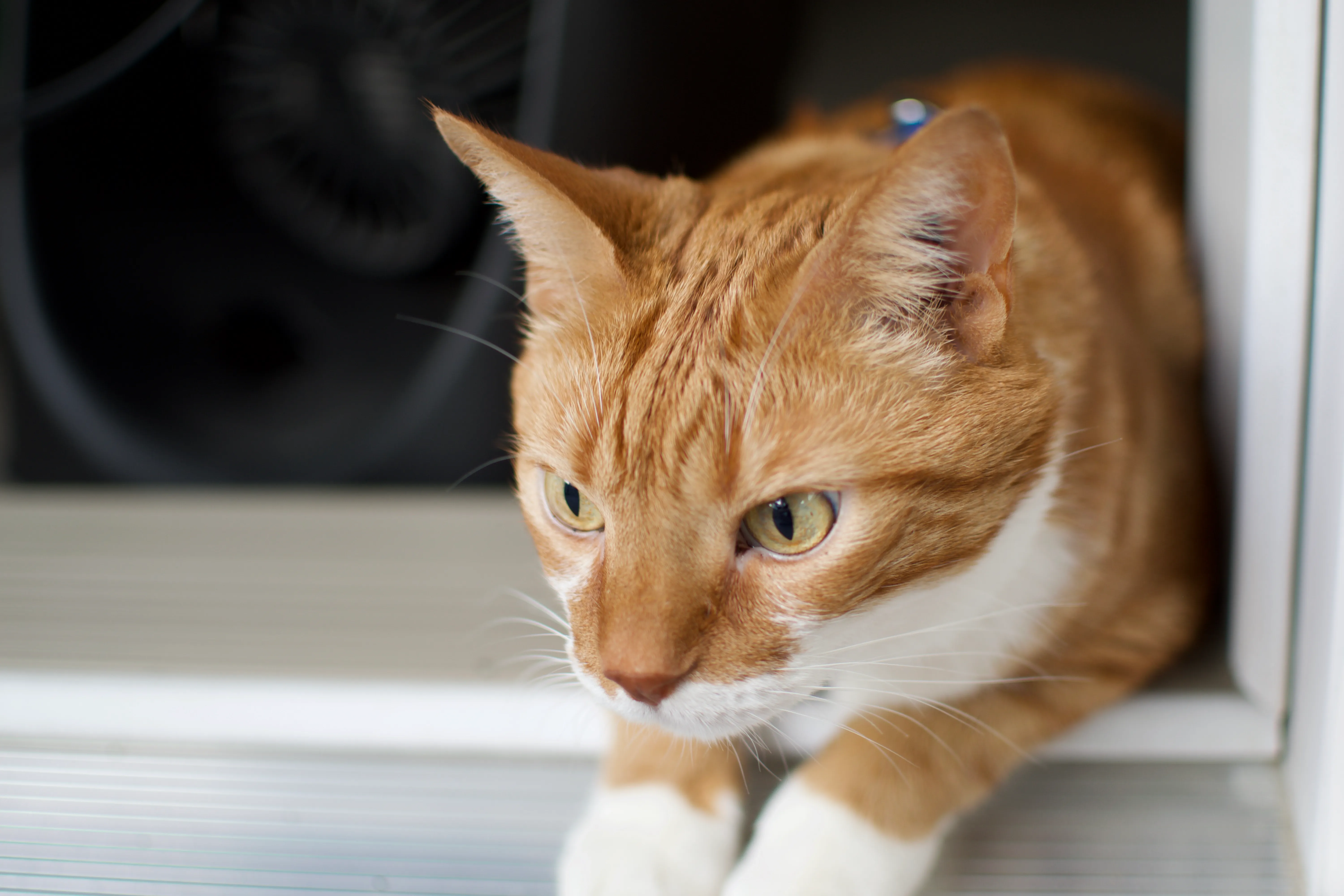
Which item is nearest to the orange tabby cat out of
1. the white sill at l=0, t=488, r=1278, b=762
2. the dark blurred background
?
the white sill at l=0, t=488, r=1278, b=762

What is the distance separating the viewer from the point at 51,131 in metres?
1.78

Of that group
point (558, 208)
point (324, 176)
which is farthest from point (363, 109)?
point (558, 208)

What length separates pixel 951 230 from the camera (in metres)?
0.74

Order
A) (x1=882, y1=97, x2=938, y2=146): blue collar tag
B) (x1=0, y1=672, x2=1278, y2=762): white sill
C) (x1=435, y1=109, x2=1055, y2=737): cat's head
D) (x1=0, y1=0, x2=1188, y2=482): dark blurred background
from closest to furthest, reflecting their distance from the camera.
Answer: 1. (x1=435, y1=109, x2=1055, y2=737): cat's head
2. (x1=0, y1=672, x2=1278, y2=762): white sill
3. (x1=882, y1=97, x2=938, y2=146): blue collar tag
4. (x1=0, y1=0, x2=1188, y2=482): dark blurred background

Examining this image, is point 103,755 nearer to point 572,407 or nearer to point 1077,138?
point 572,407

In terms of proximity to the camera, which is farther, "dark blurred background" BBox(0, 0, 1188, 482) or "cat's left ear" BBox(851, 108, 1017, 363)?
"dark blurred background" BBox(0, 0, 1188, 482)

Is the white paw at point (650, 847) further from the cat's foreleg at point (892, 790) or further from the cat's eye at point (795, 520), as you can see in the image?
the cat's eye at point (795, 520)

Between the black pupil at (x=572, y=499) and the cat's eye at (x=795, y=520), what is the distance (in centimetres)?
18

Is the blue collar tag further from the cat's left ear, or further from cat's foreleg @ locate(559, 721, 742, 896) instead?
cat's foreleg @ locate(559, 721, 742, 896)

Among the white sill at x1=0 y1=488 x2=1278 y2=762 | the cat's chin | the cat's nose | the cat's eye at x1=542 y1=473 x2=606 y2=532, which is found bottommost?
the white sill at x1=0 y1=488 x2=1278 y2=762

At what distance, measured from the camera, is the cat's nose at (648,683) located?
2.50ft

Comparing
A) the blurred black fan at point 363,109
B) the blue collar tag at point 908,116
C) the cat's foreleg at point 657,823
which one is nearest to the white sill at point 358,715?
the cat's foreleg at point 657,823

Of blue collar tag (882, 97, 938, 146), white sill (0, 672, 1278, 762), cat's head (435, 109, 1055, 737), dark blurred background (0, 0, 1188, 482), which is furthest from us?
dark blurred background (0, 0, 1188, 482)

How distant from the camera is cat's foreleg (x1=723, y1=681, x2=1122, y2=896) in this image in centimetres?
86
